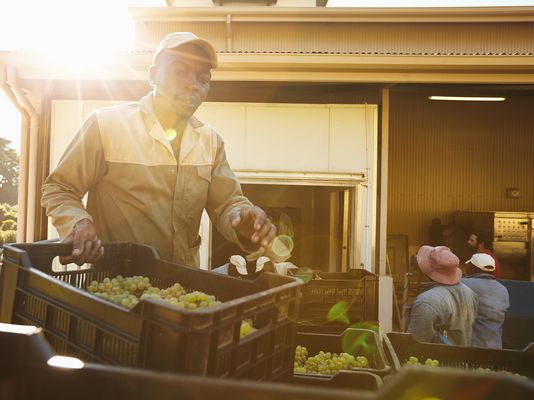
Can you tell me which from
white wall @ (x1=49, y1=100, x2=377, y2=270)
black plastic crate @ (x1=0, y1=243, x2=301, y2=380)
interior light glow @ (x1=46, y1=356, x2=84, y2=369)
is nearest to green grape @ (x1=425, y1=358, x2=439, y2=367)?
black plastic crate @ (x1=0, y1=243, x2=301, y2=380)

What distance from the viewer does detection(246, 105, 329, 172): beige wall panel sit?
610 cm

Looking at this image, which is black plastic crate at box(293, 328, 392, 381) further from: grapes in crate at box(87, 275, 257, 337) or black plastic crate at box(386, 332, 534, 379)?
grapes in crate at box(87, 275, 257, 337)

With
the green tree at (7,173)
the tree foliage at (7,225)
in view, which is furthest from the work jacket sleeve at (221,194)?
the green tree at (7,173)

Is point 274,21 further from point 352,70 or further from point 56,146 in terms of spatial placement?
point 56,146

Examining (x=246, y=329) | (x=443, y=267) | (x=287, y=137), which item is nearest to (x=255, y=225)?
(x=246, y=329)

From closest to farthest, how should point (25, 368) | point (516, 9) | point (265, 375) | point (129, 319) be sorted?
1. point (25, 368)
2. point (129, 319)
3. point (265, 375)
4. point (516, 9)

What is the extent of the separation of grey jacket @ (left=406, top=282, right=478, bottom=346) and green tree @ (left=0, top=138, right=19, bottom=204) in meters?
38.6

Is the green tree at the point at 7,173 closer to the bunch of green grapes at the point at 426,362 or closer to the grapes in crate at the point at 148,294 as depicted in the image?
the grapes in crate at the point at 148,294

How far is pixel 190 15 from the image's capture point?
31.4ft

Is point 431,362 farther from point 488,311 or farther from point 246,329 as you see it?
point 488,311

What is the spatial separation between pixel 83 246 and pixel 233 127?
15.4ft

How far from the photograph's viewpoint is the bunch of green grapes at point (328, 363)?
2320 mm

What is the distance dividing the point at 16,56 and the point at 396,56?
185 inches

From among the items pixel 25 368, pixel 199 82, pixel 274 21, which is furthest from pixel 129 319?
pixel 274 21
